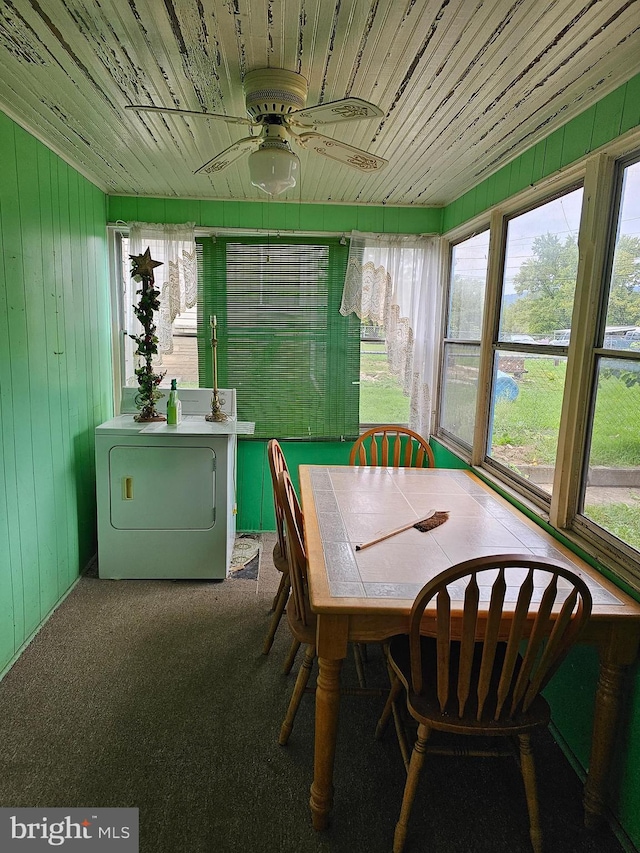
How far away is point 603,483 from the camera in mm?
1896

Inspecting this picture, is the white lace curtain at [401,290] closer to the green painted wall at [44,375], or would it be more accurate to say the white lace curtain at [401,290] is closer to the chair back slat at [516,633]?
the green painted wall at [44,375]

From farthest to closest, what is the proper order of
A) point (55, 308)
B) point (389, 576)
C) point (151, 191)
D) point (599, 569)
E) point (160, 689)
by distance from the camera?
point (151, 191)
point (55, 308)
point (160, 689)
point (599, 569)
point (389, 576)

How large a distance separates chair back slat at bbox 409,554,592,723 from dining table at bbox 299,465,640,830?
116mm

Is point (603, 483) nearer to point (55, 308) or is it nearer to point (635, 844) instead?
point (635, 844)

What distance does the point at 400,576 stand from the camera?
1.67 meters

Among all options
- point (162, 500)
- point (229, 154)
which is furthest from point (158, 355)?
point (229, 154)

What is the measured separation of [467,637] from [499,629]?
121mm

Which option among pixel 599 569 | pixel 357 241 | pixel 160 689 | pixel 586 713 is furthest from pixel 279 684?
pixel 357 241

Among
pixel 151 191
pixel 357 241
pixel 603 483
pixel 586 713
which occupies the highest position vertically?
pixel 151 191

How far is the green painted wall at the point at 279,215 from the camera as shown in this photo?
3551 millimetres

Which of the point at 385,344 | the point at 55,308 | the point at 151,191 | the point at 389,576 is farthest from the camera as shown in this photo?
the point at 385,344

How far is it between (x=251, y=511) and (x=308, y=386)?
1.01 m
